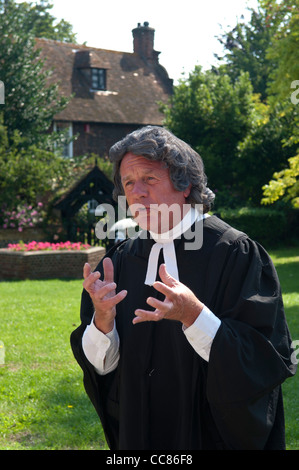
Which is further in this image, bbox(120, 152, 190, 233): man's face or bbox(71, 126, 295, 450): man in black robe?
bbox(120, 152, 190, 233): man's face

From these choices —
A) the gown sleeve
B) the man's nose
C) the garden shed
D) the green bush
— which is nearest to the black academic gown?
the gown sleeve

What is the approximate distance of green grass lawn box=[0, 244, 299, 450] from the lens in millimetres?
5219

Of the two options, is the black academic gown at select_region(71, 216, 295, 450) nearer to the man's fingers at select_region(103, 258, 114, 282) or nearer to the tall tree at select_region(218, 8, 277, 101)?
the man's fingers at select_region(103, 258, 114, 282)

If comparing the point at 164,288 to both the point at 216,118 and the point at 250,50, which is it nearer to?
the point at 216,118

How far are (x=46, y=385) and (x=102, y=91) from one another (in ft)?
82.9

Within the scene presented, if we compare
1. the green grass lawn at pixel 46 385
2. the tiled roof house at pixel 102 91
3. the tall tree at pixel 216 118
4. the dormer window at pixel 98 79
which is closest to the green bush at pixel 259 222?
the tall tree at pixel 216 118

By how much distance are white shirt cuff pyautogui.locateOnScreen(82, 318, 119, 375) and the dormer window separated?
92.9 ft

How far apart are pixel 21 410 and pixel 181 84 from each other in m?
19.9

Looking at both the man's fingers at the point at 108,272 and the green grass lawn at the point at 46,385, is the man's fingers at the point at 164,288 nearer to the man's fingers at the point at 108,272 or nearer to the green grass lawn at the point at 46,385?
the man's fingers at the point at 108,272

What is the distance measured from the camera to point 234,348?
238cm

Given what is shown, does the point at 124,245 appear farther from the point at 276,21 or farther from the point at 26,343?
the point at 276,21

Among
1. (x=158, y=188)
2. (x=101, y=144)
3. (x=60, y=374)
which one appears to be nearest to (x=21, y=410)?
(x=60, y=374)

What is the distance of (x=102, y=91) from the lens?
30.3 meters

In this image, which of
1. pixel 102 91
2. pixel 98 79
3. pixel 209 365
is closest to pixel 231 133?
pixel 102 91
